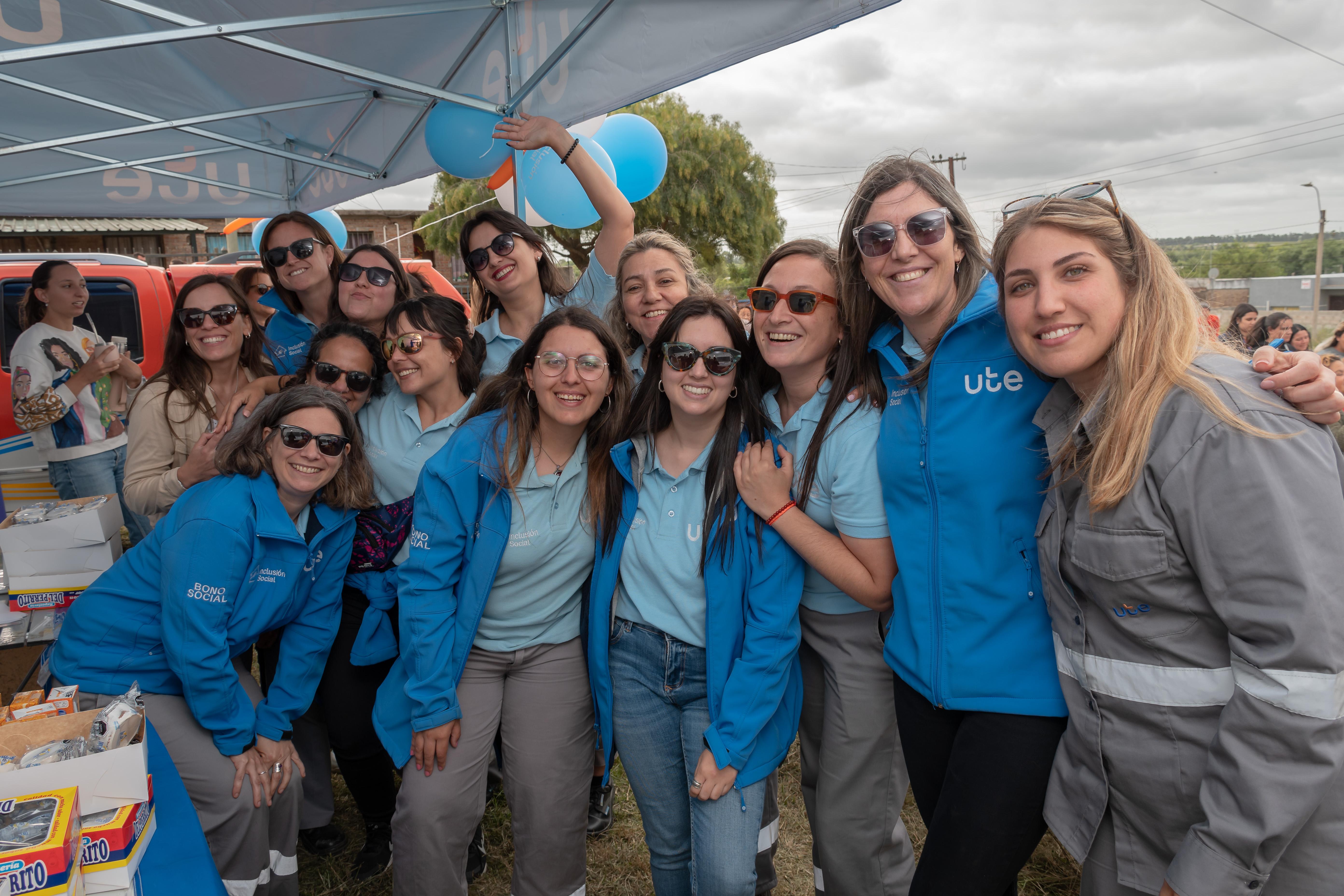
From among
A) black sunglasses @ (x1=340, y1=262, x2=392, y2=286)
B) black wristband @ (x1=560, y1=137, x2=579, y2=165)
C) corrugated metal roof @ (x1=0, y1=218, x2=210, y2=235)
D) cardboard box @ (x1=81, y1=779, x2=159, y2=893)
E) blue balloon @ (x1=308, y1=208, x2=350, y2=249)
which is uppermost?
corrugated metal roof @ (x1=0, y1=218, x2=210, y2=235)

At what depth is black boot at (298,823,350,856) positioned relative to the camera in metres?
3.23

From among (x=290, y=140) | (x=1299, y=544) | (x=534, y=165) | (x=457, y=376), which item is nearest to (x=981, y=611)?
(x=1299, y=544)

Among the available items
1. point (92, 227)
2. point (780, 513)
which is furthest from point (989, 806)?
point (92, 227)

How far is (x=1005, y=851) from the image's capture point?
181cm

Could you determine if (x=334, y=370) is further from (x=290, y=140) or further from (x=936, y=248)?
(x=290, y=140)

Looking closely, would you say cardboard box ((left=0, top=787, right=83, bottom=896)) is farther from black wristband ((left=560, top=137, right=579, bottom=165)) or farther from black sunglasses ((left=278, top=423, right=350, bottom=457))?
black wristband ((left=560, top=137, right=579, bottom=165))

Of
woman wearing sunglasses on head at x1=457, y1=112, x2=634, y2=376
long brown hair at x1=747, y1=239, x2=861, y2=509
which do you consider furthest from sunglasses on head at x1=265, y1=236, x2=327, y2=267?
long brown hair at x1=747, y1=239, x2=861, y2=509

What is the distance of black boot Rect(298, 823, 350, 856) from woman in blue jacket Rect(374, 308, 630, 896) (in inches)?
42.6

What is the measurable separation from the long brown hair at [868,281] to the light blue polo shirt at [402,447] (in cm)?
142

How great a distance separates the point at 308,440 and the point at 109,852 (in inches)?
51.7

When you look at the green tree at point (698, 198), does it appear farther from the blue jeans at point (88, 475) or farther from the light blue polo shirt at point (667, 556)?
the light blue polo shirt at point (667, 556)

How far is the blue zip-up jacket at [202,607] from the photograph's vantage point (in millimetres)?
2385

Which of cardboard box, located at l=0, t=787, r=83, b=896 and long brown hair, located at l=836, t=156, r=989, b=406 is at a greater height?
long brown hair, located at l=836, t=156, r=989, b=406

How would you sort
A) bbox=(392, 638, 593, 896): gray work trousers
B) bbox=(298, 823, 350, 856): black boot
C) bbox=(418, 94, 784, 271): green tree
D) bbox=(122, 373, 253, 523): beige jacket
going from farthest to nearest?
bbox=(418, 94, 784, 271): green tree
bbox=(298, 823, 350, 856): black boot
bbox=(122, 373, 253, 523): beige jacket
bbox=(392, 638, 593, 896): gray work trousers
